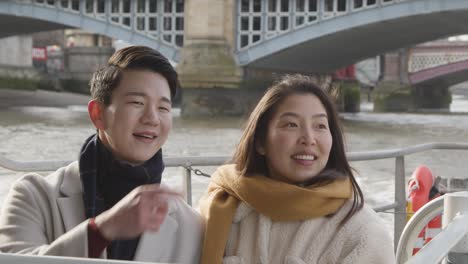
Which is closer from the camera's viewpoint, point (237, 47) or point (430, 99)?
point (237, 47)

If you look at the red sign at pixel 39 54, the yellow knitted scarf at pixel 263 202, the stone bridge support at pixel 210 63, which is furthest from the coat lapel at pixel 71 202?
the red sign at pixel 39 54

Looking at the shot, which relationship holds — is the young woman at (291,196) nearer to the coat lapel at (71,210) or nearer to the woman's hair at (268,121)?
the woman's hair at (268,121)

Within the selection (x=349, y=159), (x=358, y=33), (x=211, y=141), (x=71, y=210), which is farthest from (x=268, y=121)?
(x=358, y=33)

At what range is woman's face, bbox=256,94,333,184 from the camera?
4.74 feet

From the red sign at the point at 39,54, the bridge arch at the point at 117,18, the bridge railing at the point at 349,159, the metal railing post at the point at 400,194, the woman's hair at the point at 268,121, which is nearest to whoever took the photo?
the woman's hair at the point at 268,121

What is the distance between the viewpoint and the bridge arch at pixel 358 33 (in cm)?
1559

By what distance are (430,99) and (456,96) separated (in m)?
22.9

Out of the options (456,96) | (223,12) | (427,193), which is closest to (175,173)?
(427,193)

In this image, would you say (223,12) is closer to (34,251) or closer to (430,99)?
(430,99)

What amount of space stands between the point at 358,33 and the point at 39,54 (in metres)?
19.4

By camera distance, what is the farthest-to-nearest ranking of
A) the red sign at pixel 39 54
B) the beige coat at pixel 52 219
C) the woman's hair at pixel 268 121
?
the red sign at pixel 39 54 → the woman's hair at pixel 268 121 → the beige coat at pixel 52 219

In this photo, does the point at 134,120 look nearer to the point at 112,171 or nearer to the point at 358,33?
the point at 112,171

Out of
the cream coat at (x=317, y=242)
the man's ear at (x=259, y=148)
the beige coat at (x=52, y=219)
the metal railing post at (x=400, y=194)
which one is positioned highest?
the man's ear at (x=259, y=148)

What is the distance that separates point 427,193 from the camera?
138 inches
